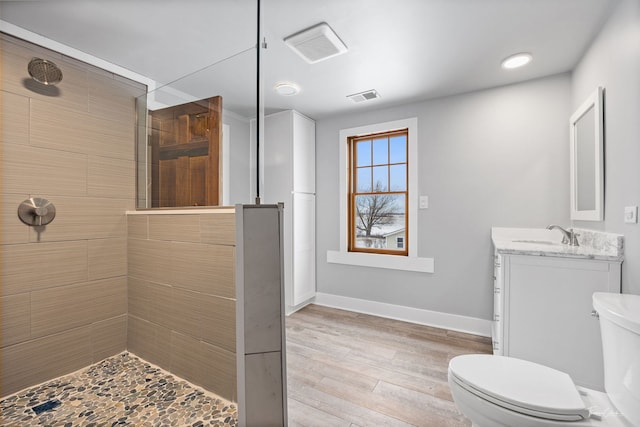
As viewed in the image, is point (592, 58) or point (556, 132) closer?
point (592, 58)

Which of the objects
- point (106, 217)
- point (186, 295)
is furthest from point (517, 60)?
point (106, 217)

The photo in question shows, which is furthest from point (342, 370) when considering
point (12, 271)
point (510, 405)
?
point (12, 271)

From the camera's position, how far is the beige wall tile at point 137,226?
67.7 inches

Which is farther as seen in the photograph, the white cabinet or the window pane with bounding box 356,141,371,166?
the window pane with bounding box 356,141,371,166

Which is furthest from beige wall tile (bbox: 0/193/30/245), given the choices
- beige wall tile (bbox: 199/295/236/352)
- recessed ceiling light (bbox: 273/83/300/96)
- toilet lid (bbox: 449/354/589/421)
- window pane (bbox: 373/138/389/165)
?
window pane (bbox: 373/138/389/165)

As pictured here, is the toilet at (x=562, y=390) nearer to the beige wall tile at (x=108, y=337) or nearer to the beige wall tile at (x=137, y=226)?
the beige wall tile at (x=137, y=226)

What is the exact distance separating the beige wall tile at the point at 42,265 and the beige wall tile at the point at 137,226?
0.24 meters

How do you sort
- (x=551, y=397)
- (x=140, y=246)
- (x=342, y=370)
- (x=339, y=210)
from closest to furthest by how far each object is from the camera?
(x=551, y=397)
(x=140, y=246)
(x=342, y=370)
(x=339, y=210)

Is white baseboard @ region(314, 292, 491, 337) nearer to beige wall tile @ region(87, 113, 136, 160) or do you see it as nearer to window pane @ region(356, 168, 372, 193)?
window pane @ region(356, 168, 372, 193)

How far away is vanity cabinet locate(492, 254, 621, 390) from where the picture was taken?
1.54 metres

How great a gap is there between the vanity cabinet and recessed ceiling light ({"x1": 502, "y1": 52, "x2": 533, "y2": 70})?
58.5 inches

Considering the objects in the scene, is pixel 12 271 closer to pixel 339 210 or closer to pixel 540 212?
pixel 339 210

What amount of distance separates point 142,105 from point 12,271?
1178 mm

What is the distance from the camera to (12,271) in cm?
142
